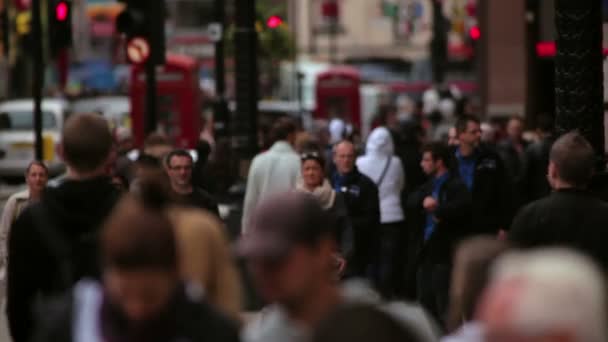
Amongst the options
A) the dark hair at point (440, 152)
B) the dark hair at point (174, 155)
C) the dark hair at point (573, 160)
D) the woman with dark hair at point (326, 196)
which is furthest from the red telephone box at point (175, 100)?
the dark hair at point (573, 160)

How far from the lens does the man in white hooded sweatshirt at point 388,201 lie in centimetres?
1505

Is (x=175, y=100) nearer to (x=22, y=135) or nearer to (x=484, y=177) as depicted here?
(x=22, y=135)

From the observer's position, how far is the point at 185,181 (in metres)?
10.1

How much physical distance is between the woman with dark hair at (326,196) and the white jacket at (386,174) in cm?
298

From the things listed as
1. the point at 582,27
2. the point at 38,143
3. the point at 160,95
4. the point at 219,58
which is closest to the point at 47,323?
the point at 582,27

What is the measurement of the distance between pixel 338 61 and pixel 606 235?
73.6 metres

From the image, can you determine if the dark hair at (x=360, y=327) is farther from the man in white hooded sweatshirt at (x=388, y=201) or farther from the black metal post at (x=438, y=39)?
the black metal post at (x=438, y=39)

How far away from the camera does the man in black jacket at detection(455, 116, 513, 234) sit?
13.7 metres

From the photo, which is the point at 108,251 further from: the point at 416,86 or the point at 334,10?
the point at 416,86

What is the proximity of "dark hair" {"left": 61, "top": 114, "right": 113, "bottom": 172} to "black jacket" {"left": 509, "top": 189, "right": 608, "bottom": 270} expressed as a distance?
7.34ft

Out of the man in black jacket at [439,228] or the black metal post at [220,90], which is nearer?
the man in black jacket at [439,228]

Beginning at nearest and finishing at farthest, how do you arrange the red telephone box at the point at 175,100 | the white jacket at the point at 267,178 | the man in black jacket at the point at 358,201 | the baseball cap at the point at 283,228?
the baseball cap at the point at 283,228 < the man in black jacket at the point at 358,201 < the white jacket at the point at 267,178 < the red telephone box at the point at 175,100

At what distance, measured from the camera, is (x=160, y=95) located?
34.4 metres

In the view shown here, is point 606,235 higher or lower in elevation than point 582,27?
lower
